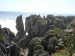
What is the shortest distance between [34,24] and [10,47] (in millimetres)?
20578

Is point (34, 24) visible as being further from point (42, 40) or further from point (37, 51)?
point (37, 51)

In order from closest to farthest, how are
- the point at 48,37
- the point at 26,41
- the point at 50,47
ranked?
the point at 50,47 < the point at 48,37 < the point at 26,41

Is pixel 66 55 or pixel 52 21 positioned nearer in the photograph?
pixel 66 55

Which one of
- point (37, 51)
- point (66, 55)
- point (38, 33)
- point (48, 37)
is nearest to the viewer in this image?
point (66, 55)

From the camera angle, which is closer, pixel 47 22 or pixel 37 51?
pixel 37 51

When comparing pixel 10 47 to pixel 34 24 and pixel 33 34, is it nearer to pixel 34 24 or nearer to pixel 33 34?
pixel 33 34

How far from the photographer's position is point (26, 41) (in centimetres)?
4253

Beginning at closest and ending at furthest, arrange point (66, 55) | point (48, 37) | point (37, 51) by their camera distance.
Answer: point (66, 55), point (37, 51), point (48, 37)

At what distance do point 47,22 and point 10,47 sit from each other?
65.7 feet

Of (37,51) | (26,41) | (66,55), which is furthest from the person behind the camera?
(26,41)

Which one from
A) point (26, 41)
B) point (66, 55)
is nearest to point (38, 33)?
point (26, 41)

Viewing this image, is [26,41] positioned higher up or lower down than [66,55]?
A: lower down

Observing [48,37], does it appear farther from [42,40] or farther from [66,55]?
[66,55]

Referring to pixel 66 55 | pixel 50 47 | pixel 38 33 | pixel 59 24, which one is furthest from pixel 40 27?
pixel 66 55
